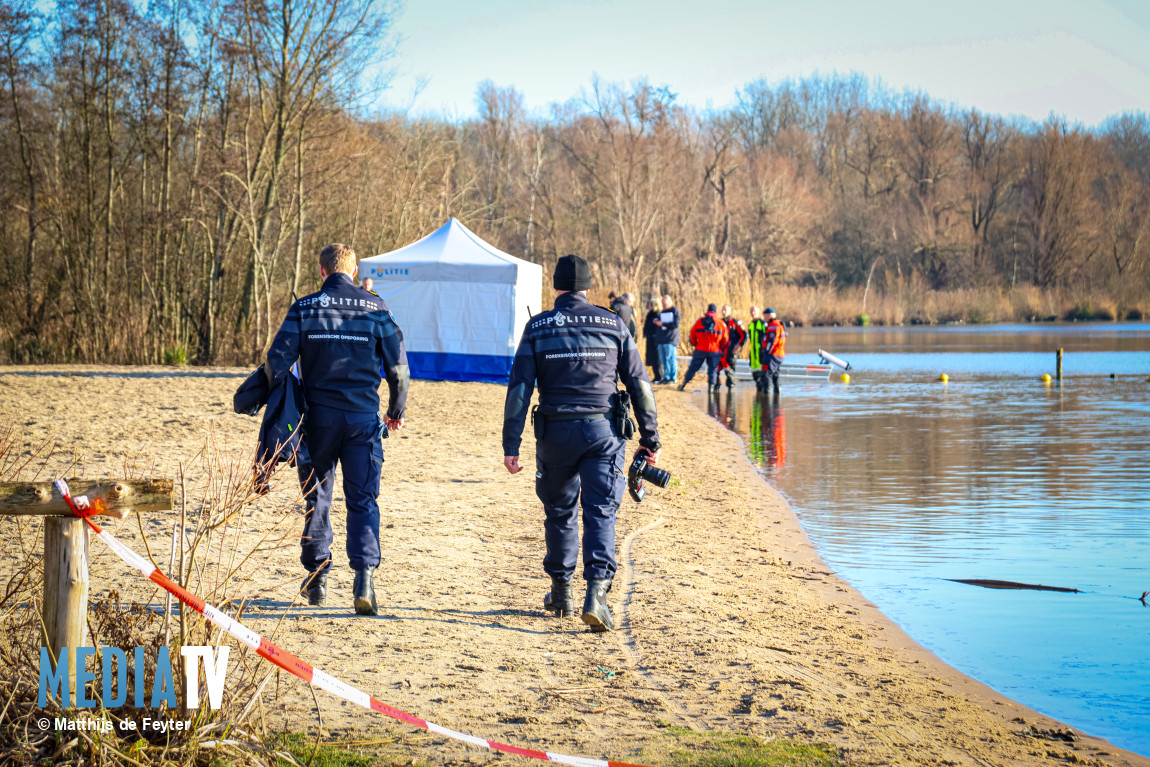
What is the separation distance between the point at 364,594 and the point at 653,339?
1820 centimetres

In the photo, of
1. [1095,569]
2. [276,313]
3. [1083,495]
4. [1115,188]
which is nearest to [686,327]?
[276,313]

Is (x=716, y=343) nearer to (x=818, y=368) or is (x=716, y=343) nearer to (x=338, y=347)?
(x=818, y=368)

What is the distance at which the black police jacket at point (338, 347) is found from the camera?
18.4 ft

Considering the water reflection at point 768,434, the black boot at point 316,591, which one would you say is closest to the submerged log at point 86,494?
the black boot at point 316,591

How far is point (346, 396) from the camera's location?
18.4 ft

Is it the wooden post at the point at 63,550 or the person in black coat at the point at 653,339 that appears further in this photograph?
the person in black coat at the point at 653,339

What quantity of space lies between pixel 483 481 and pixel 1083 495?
20.2 ft

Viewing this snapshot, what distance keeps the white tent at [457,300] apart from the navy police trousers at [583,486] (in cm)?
1440

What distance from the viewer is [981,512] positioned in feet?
32.7

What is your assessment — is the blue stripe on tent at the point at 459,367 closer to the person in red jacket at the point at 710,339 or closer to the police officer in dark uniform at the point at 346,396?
the person in red jacket at the point at 710,339

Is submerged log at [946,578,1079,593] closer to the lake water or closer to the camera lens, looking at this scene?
the lake water

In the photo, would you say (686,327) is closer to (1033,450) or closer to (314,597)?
(1033,450)

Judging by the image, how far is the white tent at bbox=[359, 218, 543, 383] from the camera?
20172 mm

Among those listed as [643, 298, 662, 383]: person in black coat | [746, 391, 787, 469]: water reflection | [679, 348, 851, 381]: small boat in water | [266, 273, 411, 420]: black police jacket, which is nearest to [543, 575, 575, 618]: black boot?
[266, 273, 411, 420]: black police jacket
